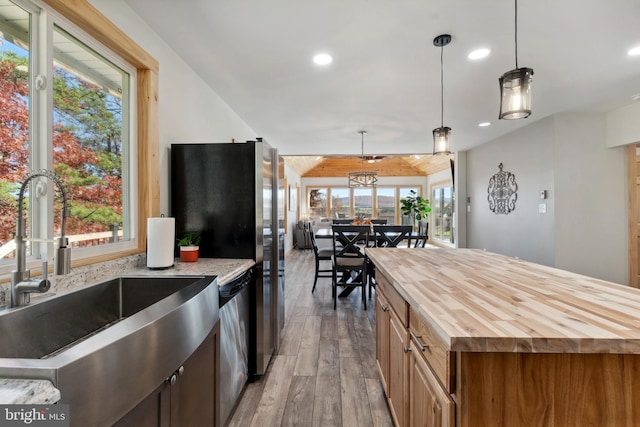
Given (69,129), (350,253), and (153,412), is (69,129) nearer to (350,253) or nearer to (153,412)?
(153,412)

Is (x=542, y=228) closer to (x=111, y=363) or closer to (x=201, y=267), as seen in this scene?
(x=201, y=267)

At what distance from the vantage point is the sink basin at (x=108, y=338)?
654mm

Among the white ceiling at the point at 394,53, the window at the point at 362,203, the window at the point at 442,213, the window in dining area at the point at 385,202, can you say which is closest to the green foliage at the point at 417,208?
the window at the point at 442,213

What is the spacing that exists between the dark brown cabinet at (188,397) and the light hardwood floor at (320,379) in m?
0.54

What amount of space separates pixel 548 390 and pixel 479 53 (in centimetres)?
241

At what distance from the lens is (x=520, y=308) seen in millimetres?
982

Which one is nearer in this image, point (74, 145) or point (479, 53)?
point (74, 145)

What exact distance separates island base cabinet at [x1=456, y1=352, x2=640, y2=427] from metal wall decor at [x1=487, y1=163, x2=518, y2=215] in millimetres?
4465

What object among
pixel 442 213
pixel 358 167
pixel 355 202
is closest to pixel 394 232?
pixel 442 213

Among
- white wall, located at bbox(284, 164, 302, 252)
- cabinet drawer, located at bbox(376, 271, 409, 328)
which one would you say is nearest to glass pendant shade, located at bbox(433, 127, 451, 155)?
cabinet drawer, located at bbox(376, 271, 409, 328)

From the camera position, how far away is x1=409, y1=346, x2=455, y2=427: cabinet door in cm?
85

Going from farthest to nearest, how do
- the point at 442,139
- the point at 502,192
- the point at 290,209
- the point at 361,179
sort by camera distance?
the point at 290,209, the point at 361,179, the point at 502,192, the point at 442,139

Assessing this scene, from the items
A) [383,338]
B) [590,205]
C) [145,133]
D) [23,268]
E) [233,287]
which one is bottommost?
[383,338]

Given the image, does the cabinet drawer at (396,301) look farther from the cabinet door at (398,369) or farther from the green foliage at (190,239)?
the green foliage at (190,239)
